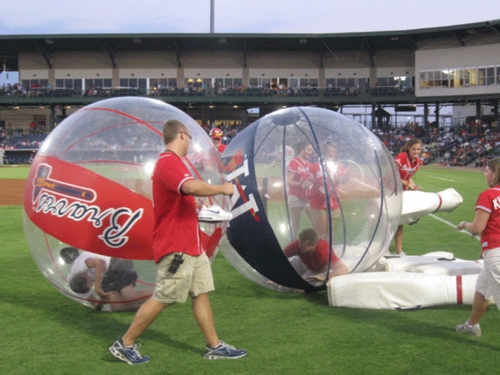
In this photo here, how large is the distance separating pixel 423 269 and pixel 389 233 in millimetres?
542

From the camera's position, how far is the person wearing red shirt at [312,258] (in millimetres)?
5738

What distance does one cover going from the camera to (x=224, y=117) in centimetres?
5775

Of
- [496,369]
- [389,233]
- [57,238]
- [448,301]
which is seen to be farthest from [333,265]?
→ [57,238]

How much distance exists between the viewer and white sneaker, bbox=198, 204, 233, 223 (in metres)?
4.71

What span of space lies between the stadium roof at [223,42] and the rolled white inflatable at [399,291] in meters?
46.8

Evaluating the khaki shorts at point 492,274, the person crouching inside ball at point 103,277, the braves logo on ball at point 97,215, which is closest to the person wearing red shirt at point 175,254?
the braves logo on ball at point 97,215

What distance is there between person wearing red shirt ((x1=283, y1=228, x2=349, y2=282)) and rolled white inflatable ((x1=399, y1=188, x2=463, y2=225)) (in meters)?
2.16

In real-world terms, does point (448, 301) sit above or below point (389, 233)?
below

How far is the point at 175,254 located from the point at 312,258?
72.3 inches

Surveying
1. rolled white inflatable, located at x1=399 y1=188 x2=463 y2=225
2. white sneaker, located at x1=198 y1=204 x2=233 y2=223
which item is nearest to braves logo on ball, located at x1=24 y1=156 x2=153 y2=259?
white sneaker, located at x1=198 y1=204 x2=233 y2=223

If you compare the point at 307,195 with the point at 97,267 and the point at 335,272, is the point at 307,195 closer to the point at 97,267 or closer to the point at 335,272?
the point at 335,272

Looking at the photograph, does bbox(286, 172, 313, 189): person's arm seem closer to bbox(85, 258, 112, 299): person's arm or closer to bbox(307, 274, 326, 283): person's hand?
bbox(307, 274, 326, 283): person's hand

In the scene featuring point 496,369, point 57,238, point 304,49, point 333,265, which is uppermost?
point 304,49

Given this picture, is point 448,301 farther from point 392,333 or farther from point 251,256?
point 251,256
